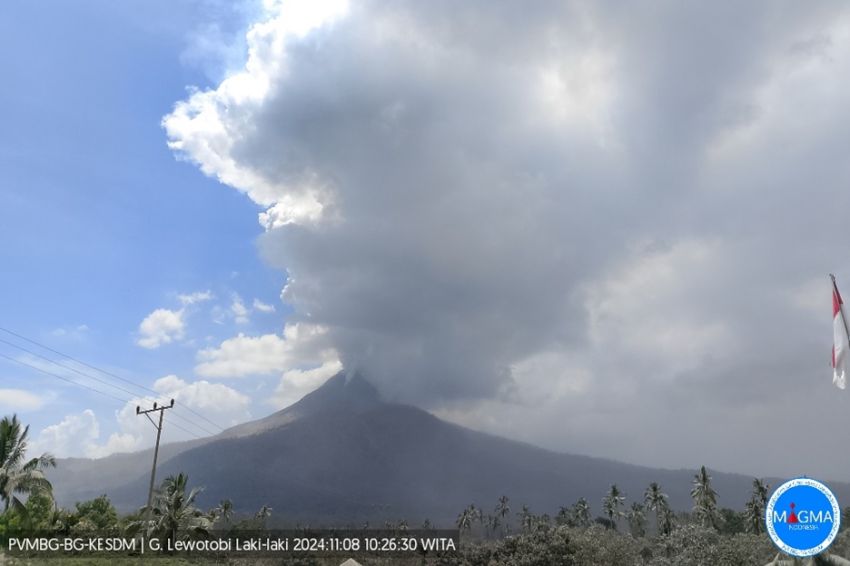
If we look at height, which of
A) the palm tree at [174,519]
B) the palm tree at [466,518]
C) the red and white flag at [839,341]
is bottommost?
the palm tree at [466,518]

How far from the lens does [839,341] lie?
16.1 meters

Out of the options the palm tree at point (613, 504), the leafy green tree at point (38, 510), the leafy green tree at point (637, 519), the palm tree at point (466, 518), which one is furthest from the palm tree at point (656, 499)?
the leafy green tree at point (38, 510)

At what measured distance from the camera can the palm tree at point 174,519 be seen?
50.9m

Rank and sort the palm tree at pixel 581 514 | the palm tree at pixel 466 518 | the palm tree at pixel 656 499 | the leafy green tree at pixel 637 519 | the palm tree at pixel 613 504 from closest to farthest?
the palm tree at pixel 656 499
the leafy green tree at pixel 637 519
the palm tree at pixel 613 504
the palm tree at pixel 581 514
the palm tree at pixel 466 518

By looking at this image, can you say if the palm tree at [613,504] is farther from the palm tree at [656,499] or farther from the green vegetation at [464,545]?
the green vegetation at [464,545]

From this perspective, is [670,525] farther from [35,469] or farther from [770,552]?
[35,469]

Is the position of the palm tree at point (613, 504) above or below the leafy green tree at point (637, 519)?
above

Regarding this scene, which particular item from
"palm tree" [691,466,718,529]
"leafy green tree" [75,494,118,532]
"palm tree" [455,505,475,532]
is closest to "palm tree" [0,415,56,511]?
"leafy green tree" [75,494,118,532]

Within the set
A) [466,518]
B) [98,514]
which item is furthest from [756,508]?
[98,514]

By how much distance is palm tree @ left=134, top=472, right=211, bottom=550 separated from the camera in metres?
50.9

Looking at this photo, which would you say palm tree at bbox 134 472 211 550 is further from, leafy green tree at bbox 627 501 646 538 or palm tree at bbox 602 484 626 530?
leafy green tree at bbox 627 501 646 538

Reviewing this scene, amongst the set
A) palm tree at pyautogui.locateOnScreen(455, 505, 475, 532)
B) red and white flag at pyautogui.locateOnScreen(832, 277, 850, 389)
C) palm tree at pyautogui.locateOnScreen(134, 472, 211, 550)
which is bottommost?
palm tree at pyautogui.locateOnScreen(455, 505, 475, 532)

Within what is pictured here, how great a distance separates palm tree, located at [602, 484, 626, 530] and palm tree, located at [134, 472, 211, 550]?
9114 cm

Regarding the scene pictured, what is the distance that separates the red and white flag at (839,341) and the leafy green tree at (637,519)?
11594cm
